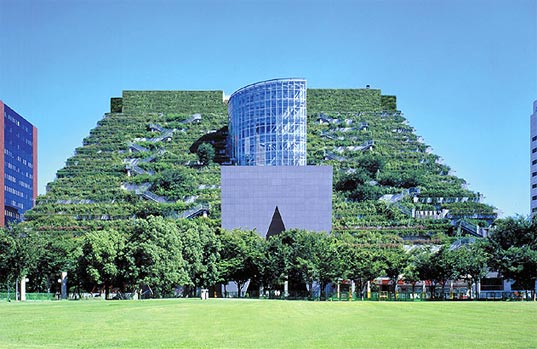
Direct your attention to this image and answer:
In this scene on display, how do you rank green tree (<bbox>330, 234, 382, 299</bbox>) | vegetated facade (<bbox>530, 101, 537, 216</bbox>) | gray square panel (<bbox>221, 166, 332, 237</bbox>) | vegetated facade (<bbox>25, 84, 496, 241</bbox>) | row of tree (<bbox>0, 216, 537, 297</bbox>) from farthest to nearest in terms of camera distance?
vegetated facade (<bbox>530, 101, 537, 216</bbox>), vegetated facade (<bbox>25, 84, 496, 241</bbox>), gray square panel (<bbox>221, 166, 332, 237</bbox>), green tree (<bbox>330, 234, 382, 299</bbox>), row of tree (<bbox>0, 216, 537, 297</bbox>)

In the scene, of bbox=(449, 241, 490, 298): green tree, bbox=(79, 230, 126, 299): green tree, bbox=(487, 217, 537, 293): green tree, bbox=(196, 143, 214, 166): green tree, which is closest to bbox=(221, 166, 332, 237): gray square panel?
bbox=(449, 241, 490, 298): green tree

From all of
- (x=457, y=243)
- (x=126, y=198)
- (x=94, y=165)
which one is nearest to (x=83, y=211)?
(x=126, y=198)

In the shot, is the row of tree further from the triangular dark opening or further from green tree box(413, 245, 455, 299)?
the triangular dark opening

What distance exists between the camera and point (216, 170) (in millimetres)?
121625

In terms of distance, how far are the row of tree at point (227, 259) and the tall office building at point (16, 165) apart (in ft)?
182

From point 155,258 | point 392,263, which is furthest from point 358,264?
point 155,258

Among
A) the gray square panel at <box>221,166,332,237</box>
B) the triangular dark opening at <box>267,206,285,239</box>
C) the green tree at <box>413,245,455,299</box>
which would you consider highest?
the gray square panel at <box>221,166,332,237</box>

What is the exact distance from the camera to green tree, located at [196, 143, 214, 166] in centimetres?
12629

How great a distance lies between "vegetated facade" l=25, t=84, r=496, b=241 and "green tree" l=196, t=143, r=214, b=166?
3.97 ft

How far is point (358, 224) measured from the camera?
9519cm

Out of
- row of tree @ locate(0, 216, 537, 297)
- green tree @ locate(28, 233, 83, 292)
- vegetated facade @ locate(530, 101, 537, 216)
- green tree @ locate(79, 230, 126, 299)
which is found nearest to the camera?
green tree @ locate(79, 230, 126, 299)

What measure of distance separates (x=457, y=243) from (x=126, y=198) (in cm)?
5220

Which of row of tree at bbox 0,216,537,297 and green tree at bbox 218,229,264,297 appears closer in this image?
row of tree at bbox 0,216,537,297

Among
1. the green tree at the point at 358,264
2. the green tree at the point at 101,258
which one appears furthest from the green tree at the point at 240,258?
the green tree at the point at 101,258
